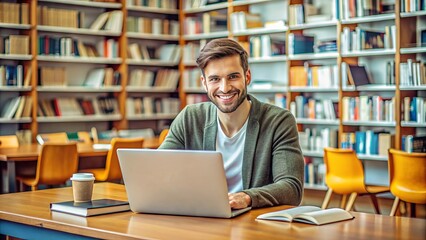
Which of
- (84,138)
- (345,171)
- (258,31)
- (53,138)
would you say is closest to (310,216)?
(345,171)

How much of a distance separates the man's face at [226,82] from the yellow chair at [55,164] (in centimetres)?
317

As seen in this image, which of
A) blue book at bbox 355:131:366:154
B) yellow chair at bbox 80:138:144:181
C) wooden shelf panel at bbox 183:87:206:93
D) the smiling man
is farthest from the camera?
wooden shelf panel at bbox 183:87:206:93

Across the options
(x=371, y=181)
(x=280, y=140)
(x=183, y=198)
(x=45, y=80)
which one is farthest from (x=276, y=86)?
(x=183, y=198)

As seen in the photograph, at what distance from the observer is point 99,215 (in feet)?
8.36

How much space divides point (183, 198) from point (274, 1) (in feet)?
18.7

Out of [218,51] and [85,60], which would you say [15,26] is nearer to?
[85,60]

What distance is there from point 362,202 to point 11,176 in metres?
3.38

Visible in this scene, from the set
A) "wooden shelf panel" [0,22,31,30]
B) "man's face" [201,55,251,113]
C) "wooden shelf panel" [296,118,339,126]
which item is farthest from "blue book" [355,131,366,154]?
"man's face" [201,55,251,113]

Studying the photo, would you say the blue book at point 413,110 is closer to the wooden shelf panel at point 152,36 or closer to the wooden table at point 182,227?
the wooden shelf panel at point 152,36

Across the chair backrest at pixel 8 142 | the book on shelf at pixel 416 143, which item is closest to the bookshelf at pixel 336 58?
the book on shelf at pixel 416 143

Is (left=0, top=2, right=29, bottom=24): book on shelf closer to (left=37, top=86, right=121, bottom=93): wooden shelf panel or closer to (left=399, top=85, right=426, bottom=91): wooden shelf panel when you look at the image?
(left=37, top=86, right=121, bottom=93): wooden shelf panel

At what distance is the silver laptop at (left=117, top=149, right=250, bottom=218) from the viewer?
2.40 meters

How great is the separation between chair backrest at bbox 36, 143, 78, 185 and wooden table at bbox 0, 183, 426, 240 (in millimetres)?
3122

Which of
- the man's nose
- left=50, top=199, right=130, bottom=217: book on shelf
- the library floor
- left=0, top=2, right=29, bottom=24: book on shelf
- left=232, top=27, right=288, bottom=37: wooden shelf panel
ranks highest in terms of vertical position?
left=0, top=2, right=29, bottom=24: book on shelf
